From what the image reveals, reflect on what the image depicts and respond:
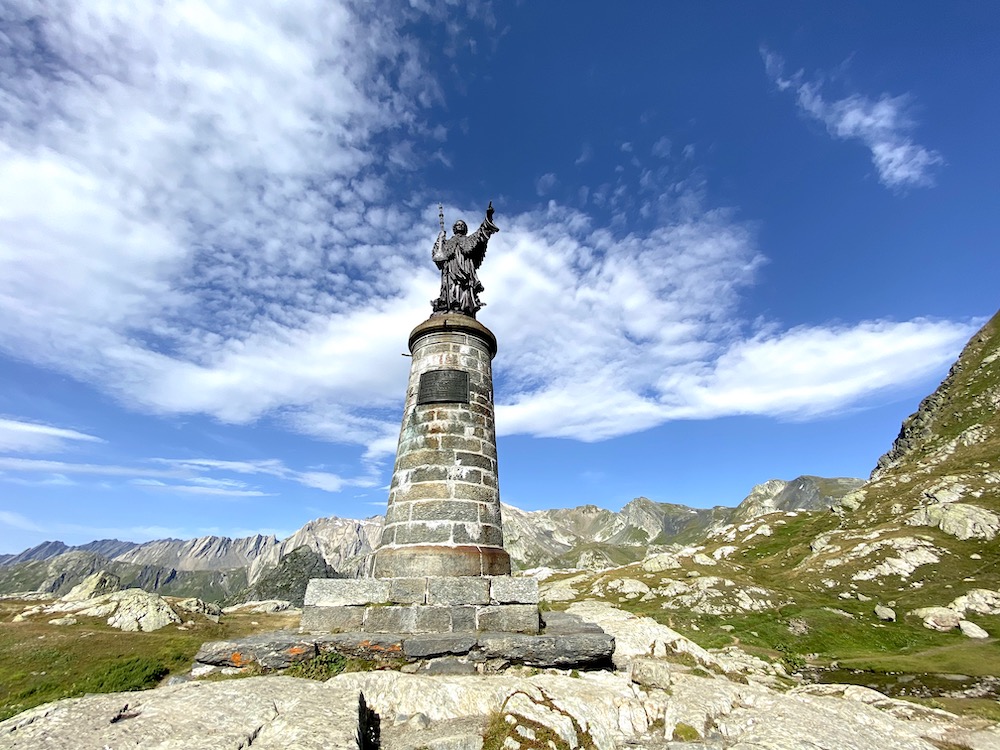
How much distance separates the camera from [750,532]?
71.8 metres

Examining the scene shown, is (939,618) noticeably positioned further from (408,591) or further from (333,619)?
(333,619)

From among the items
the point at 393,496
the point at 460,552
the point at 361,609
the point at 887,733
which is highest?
the point at 393,496

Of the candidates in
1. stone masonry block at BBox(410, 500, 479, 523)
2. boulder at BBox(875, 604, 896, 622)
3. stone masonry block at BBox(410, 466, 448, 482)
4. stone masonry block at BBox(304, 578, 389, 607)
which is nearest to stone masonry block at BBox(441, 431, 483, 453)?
stone masonry block at BBox(410, 466, 448, 482)

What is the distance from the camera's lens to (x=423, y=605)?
9.41m

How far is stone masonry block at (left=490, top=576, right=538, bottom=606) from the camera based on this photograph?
949 cm

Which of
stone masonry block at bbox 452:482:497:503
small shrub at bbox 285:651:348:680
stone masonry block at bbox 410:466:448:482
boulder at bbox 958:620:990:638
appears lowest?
boulder at bbox 958:620:990:638

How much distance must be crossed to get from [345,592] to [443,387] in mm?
5158

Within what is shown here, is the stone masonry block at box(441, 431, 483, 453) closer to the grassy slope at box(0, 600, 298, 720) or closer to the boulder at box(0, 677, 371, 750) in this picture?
the boulder at box(0, 677, 371, 750)

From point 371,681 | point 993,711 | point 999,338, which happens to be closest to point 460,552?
point 371,681

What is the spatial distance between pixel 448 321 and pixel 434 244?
323cm

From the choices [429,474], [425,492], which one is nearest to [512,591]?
[425,492]

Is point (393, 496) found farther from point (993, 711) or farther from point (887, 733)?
point (993, 711)

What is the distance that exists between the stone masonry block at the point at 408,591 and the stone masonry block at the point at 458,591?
5.5 inches

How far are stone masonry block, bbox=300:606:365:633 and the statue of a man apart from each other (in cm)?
806
